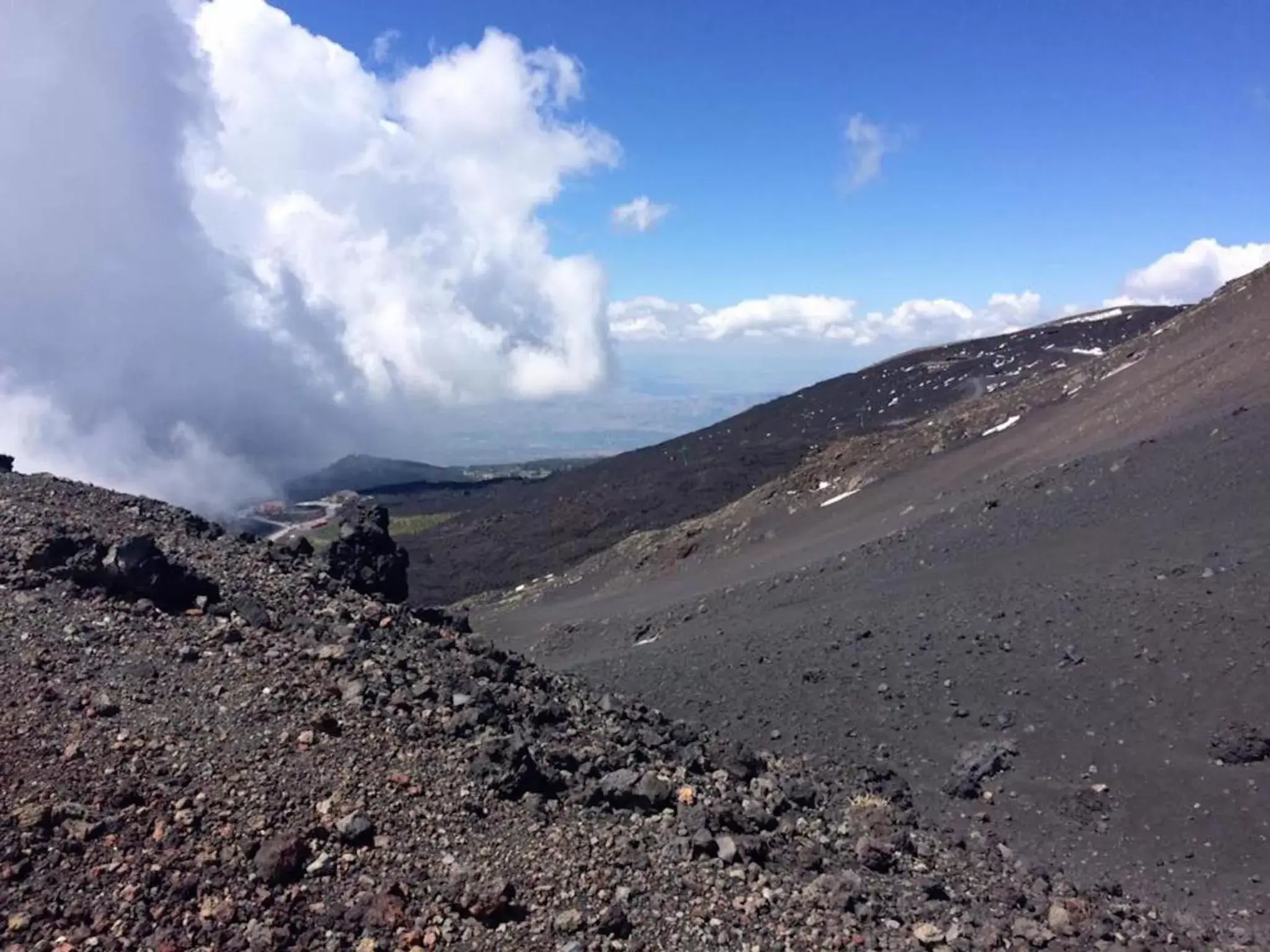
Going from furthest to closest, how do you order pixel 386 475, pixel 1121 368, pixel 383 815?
pixel 386 475 → pixel 1121 368 → pixel 383 815

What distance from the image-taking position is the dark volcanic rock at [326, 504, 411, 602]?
59.2 ft

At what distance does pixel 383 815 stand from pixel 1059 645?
9414 millimetres

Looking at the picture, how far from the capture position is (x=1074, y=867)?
842 centimetres

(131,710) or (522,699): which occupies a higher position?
(131,710)

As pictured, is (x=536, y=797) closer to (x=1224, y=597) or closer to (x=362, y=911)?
(x=362, y=911)

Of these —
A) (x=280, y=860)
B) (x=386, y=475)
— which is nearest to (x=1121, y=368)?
(x=280, y=860)

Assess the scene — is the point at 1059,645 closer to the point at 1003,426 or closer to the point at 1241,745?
the point at 1241,745

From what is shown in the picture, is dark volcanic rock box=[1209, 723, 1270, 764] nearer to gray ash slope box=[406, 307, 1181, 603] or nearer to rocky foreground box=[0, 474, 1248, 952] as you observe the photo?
rocky foreground box=[0, 474, 1248, 952]

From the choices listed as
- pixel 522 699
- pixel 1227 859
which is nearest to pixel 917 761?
pixel 1227 859

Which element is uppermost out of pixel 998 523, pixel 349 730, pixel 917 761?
pixel 349 730

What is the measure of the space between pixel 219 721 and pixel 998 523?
15.0 m

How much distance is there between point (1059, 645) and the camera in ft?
40.4

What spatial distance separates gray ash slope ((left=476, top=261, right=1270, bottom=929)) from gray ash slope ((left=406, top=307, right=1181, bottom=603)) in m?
18.3

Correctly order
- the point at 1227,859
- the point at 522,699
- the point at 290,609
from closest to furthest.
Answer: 1. the point at 1227,859
2. the point at 522,699
3. the point at 290,609
